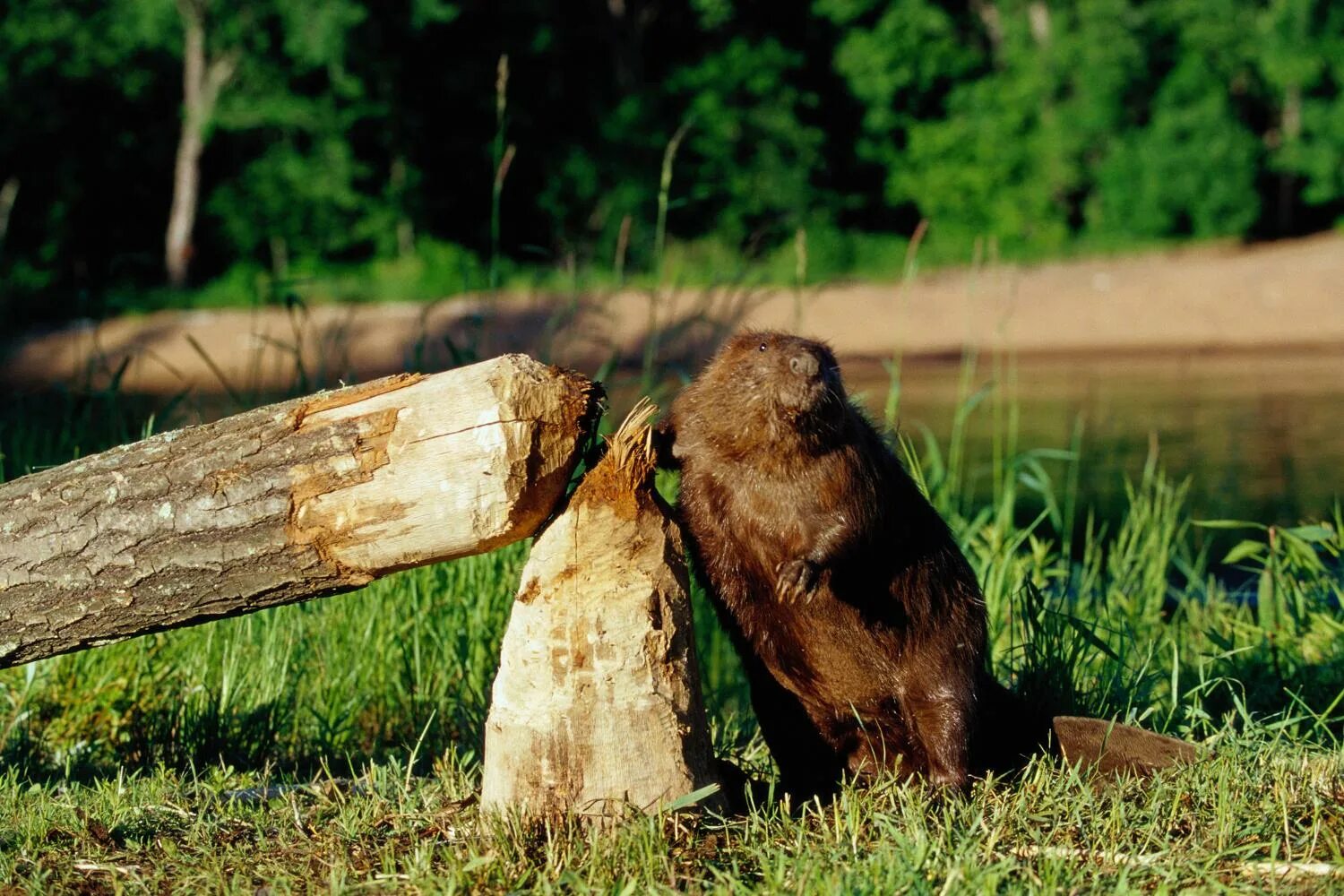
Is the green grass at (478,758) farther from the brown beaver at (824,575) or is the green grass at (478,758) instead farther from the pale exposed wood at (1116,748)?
the brown beaver at (824,575)

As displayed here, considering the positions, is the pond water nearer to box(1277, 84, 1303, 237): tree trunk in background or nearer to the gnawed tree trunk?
the gnawed tree trunk

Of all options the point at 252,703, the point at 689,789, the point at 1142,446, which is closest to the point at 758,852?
the point at 689,789

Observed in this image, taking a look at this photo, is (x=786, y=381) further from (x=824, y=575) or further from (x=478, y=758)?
(x=478, y=758)

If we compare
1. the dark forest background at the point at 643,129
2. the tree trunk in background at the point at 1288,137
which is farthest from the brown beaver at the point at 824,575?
the tree trunk in background at the point at 1288,137

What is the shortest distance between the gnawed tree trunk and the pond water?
1.77 m

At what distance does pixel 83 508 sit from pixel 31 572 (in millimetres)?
177

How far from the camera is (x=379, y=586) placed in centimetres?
467

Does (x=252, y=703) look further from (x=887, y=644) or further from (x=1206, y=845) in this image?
(x=1206, y=845)

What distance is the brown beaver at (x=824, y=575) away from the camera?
3.16 meters

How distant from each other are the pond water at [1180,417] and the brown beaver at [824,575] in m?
1.38

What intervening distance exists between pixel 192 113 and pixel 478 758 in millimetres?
20233

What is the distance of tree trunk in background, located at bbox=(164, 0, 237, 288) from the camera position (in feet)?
72.6

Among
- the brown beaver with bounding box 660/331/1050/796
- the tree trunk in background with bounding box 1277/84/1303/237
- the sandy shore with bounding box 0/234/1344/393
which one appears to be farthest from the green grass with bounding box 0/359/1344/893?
the tree trunk in background with bounding box 1277/84/1303/237

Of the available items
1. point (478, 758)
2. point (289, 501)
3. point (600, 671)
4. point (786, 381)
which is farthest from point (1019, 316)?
point (289, 501)
